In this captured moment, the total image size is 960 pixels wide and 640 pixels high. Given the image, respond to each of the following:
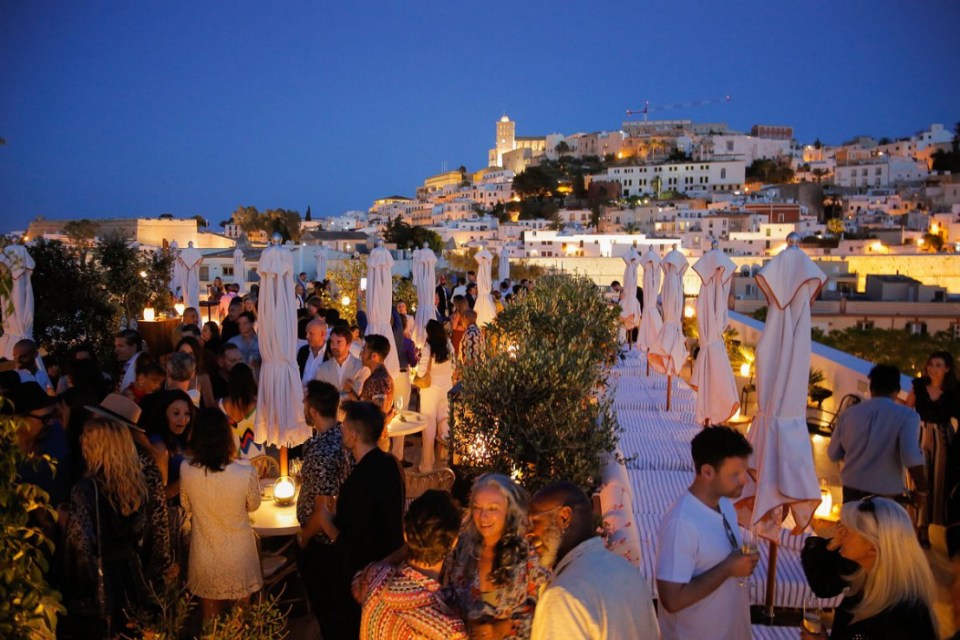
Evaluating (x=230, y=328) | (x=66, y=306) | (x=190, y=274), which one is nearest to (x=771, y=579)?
(x=230, y=328)

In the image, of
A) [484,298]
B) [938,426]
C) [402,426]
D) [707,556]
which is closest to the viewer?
[707,556]

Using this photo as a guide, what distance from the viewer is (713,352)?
22.2 ft

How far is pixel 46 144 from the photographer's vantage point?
325ft

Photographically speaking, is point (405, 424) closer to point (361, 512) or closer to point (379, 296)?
point (379, 296)

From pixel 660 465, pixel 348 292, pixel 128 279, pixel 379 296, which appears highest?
pixel 128 279

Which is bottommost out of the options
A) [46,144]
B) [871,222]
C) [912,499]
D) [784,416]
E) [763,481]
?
[912,499]

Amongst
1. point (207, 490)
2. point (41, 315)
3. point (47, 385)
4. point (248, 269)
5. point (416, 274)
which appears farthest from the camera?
point (248, 269)

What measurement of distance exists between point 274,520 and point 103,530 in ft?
3.73

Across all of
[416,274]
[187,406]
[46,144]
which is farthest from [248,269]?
[46,144]

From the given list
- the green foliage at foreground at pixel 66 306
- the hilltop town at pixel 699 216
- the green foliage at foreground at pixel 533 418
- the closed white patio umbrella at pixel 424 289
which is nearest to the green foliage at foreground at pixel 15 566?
the green foliage at foreground at pixel 533 418

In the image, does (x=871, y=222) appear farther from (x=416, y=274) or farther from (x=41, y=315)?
(x=41, y=315)

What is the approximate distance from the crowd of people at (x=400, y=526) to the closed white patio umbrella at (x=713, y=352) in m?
1.79

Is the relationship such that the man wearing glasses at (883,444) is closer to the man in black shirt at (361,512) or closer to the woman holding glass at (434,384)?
the man in black shirt at (361,512)

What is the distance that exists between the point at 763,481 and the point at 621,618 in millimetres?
2537
